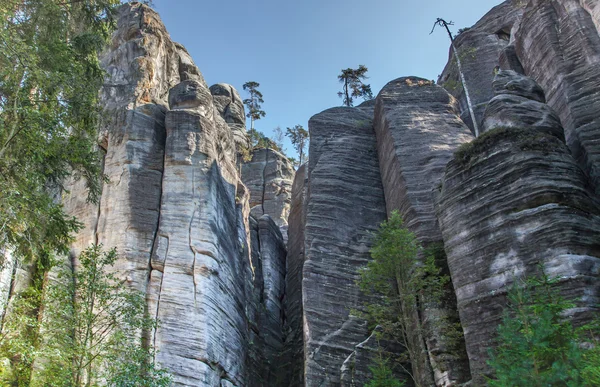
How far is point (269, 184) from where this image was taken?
4750cm

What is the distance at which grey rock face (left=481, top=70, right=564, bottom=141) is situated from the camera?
2130cm

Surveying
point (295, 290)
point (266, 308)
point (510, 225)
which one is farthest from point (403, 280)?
point (295, 290)

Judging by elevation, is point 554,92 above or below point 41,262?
above

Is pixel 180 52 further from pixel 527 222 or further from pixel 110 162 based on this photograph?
pixel 527 222

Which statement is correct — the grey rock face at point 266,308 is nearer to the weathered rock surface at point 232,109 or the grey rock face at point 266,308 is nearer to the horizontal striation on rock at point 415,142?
the horizontal striation on rock at point 415,142

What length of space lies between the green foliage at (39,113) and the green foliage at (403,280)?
1047cm

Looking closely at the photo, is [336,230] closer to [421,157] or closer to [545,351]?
[421,157]

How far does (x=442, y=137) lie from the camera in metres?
28.0

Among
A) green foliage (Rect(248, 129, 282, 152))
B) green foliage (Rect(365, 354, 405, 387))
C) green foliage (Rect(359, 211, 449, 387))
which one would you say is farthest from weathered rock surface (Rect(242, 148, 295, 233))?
green foliage (Rect(365, 354, 405, 387))

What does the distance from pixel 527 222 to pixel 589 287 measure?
107 inches

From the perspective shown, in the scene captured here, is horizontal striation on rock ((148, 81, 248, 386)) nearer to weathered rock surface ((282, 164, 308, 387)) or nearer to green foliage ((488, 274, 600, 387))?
weathered rock surface ((282, 164, 308, 387))

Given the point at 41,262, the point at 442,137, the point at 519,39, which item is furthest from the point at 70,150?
the point at 519,39

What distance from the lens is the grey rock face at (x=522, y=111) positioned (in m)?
21.3

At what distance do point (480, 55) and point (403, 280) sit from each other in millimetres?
24283
